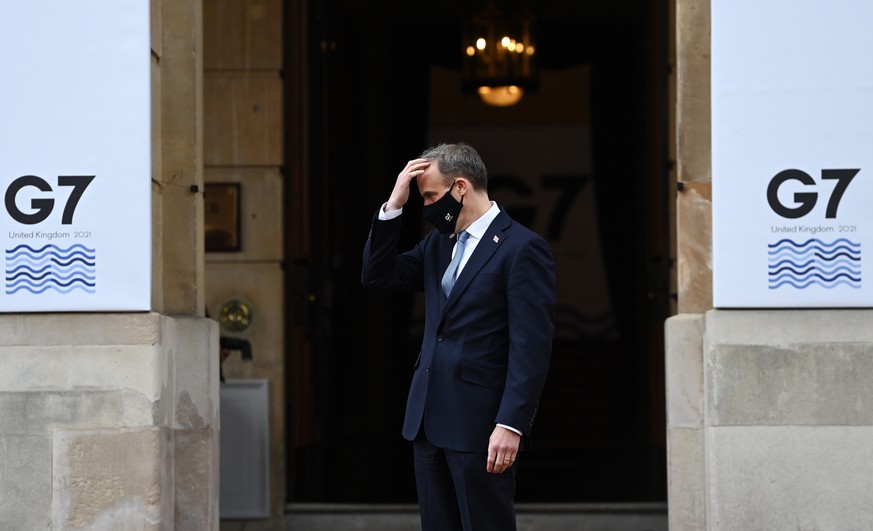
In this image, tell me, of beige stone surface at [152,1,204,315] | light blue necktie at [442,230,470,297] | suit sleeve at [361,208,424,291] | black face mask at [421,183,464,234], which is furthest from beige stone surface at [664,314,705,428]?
beige stone surface at [152,1,204,315]

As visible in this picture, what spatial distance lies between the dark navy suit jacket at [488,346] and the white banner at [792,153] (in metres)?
1.76

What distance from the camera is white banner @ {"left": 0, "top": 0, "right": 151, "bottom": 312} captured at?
7.48 m

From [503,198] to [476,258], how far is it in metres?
9.40

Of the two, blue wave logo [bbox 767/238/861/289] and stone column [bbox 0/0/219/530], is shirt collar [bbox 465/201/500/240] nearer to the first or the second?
blue wave logo [bbox 767/238/861/289]

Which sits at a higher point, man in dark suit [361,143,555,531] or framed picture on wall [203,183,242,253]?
framed picture on wall [203,183,242,253]

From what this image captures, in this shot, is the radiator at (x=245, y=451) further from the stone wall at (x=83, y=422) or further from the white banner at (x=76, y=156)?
the white banner at (x=76, y=156)

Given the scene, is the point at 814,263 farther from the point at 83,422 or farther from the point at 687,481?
the point at 83,422

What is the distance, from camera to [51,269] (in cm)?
749

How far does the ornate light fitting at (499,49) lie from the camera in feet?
35.6

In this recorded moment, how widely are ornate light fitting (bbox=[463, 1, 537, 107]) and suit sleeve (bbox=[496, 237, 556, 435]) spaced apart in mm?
5069

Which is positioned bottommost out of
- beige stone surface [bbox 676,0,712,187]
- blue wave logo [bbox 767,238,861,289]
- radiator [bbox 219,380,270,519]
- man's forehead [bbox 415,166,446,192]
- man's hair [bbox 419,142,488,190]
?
radiator [bbox 219,380,270,519]

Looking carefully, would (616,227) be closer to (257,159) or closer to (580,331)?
(580,331)

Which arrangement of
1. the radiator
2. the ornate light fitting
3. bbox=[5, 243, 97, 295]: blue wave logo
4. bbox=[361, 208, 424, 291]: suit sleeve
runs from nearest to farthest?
bbox=[361, 208, 424, 291]: suit sleeve, bbox=[5, 243, 97, 295]: blue wave logo, the radiator, the ornate light fitting

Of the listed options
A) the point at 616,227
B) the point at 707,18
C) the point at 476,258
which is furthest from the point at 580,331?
the point at 476,258
